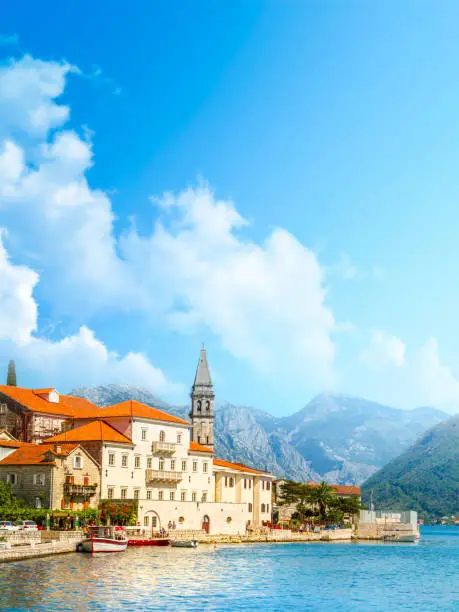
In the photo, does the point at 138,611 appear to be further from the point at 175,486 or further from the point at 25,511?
the point at 175,486

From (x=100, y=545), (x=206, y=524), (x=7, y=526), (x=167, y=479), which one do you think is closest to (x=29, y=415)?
(x=167, y=479)

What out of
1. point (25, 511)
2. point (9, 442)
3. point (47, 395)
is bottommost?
point (25, 511)

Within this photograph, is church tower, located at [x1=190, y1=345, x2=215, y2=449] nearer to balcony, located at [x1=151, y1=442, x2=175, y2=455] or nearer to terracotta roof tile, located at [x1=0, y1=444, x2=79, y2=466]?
balcony, located at [x1=151, y1=442, x2=175, y2=455]

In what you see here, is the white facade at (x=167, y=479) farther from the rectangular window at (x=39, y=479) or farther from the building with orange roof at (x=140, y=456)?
the rectangular window at (x=39, y=479)

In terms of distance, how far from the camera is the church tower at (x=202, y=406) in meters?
149

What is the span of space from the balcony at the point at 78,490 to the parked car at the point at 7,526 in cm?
856

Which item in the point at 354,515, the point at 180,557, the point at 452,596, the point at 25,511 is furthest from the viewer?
the point at 354,515

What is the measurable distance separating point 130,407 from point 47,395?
14028mm

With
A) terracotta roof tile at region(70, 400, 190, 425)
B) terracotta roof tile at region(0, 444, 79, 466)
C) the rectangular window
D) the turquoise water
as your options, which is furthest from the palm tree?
the rectangular window

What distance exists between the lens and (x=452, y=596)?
56.3 m

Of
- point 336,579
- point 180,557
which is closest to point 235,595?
point 336,579

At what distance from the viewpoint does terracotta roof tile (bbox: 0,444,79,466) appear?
83938mm

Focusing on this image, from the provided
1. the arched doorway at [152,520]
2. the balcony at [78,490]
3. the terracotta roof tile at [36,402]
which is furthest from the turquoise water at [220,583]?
the terracotta roof tile at [36,402]

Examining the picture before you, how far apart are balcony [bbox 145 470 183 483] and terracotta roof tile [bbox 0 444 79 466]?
11.6 meters
